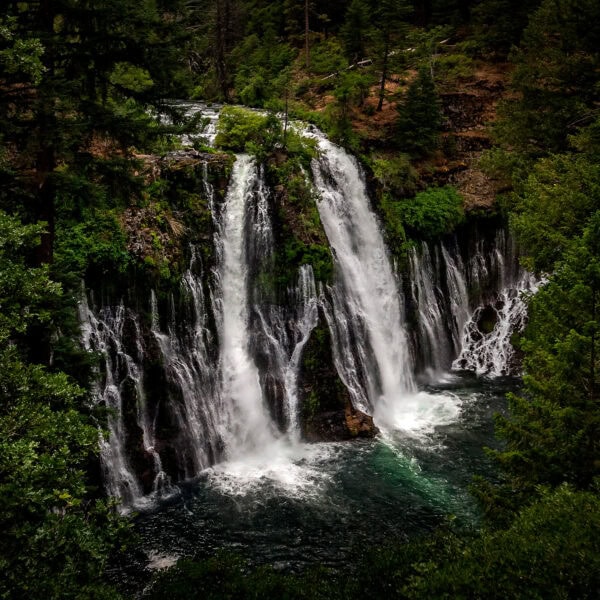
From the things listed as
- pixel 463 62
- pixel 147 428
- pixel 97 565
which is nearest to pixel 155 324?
pixel 147 428

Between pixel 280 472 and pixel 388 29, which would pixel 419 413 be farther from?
pixel 388 29

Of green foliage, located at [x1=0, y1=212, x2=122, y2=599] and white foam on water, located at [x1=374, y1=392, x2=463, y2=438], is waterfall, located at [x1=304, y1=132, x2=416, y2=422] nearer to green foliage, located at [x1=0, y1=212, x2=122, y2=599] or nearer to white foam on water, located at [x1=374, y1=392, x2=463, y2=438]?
white foam on water, located at [x1=374, y1=392, x2=463, y2=438]

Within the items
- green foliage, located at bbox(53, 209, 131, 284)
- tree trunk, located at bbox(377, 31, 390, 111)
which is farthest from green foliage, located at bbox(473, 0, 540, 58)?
green foliage, located at bbox(53, 209, 131, 284)

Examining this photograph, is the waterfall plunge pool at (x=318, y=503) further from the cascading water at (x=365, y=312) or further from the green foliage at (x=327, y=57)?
the green foliage at (x=327, y=57)

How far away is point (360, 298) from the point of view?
56.4ft

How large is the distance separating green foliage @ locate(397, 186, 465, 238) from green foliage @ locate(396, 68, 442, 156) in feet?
8.97

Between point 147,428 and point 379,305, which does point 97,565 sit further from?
point 379,305

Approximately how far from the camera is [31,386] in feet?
17.4

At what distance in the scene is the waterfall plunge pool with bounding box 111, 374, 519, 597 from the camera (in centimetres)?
973

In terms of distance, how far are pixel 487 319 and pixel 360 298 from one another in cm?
748

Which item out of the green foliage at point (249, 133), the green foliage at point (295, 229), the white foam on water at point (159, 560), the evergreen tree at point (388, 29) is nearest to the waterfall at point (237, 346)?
the green foliage at point (295, 229)

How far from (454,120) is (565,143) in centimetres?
1019

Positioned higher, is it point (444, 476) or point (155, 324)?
point (155, 324)

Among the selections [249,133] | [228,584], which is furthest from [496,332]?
[228,584]
